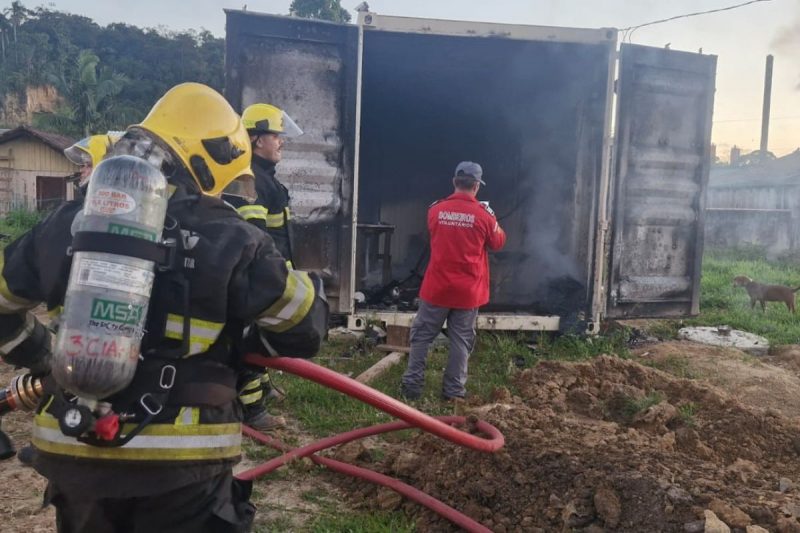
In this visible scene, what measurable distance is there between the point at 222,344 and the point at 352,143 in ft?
13.8

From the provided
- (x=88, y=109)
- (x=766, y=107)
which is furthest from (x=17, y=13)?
(x=766, y=107)

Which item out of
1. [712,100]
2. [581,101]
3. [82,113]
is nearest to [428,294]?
[581,101]

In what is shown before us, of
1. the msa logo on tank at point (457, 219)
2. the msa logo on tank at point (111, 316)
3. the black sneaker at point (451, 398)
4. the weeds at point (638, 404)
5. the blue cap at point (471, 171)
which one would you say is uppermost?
the blue cap at point (471, 171)

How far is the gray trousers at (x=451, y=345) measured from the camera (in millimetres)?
5387

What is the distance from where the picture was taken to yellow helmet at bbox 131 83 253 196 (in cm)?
214

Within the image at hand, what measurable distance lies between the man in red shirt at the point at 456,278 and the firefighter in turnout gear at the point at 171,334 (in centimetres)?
325

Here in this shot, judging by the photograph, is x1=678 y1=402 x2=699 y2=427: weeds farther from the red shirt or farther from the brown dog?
the brown dog

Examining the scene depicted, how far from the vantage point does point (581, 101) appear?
6.91m

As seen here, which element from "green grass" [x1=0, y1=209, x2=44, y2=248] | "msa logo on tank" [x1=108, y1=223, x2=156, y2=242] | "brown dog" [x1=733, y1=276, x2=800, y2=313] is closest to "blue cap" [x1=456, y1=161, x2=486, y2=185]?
"msa logo on tank" [x1=108, y1=223, x2=156, y2=242]

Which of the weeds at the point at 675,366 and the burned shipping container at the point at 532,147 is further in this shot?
the weeds at the point at 675,366

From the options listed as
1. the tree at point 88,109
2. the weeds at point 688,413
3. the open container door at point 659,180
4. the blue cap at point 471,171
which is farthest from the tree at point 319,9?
the weeds at point 688,413

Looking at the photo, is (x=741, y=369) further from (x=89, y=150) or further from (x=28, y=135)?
(x=28, y=135)

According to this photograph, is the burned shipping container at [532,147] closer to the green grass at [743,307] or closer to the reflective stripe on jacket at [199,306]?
the green grass at [743,307]

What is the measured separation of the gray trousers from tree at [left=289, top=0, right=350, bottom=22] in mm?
38593
